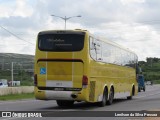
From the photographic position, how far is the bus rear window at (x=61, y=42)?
2186cm

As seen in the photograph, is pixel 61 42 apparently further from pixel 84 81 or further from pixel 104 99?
pixel 104 99

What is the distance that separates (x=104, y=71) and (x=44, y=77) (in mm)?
3905

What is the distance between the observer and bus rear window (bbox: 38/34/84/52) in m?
21.9

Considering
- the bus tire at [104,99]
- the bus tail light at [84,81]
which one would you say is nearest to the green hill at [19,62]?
the bus tire at [104,99]

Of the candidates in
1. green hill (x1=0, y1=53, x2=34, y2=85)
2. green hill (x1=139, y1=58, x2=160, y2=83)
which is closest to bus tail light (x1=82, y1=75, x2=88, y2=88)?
green hill (x1=0, y1=53, x2=34, y2=85)

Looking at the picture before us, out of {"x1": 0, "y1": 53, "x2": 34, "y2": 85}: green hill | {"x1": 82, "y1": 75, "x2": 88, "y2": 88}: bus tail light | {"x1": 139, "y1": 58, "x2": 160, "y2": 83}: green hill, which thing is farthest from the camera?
{"x1": 139, "y1": 58, "x2": 160, "y2": 83}: green hill

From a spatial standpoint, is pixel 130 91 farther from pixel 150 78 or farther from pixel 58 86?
pixel 150 78

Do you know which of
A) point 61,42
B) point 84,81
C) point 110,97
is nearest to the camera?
point 84,81

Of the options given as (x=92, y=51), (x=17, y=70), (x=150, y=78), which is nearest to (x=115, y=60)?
(x=92, y=51)

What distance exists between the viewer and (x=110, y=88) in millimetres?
25922

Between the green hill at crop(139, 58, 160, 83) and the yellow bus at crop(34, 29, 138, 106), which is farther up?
the green hill at crop(139, 58, 160, 83)

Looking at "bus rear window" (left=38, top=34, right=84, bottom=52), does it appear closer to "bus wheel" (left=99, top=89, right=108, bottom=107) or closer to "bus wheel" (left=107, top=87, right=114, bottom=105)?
"bus wheel" (left=99, top=89, right=108, bottom=107)

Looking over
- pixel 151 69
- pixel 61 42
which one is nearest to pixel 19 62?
pixel 151 69

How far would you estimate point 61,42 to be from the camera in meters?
22.0
